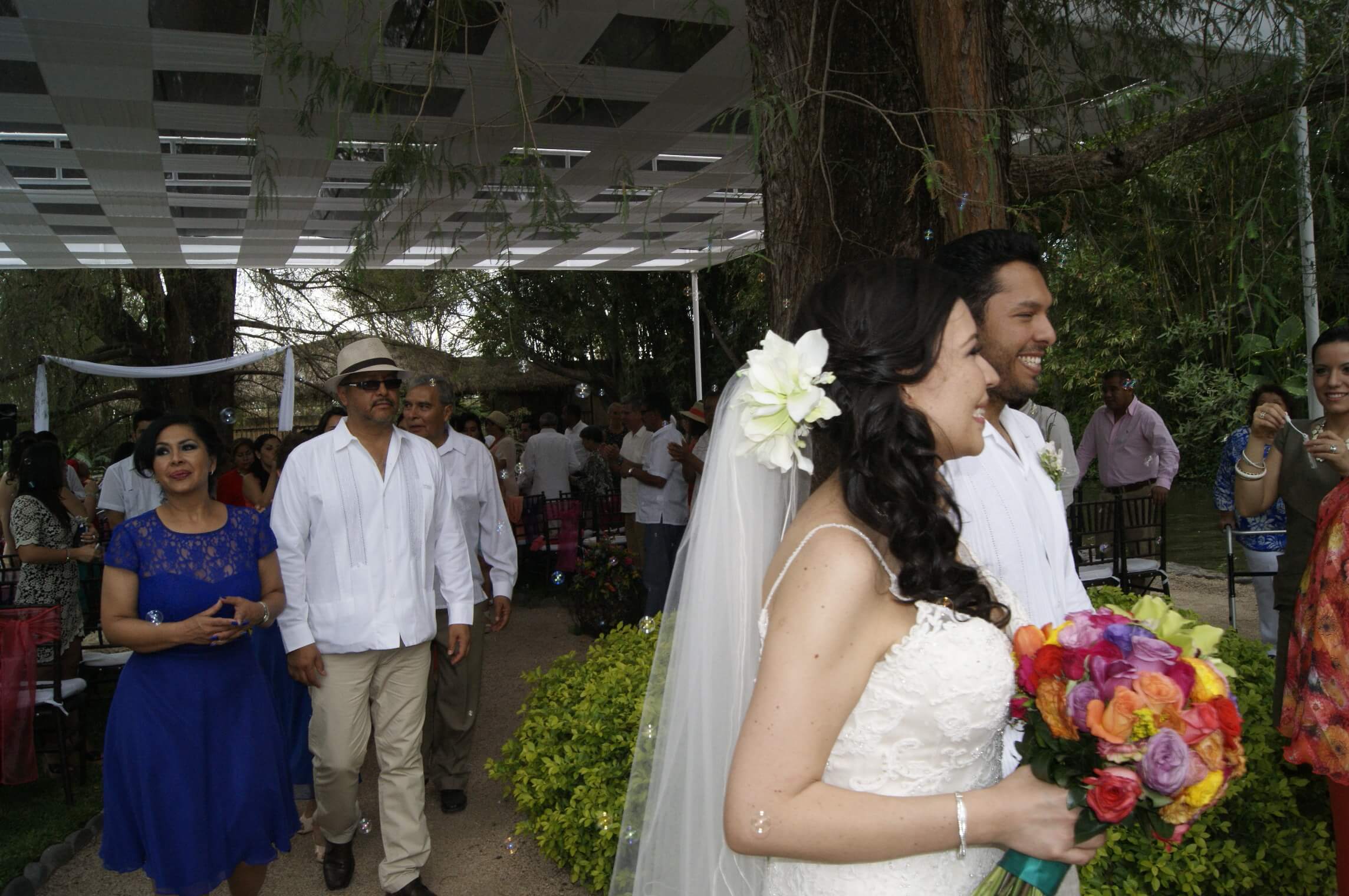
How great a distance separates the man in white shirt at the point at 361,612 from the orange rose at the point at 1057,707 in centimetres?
293

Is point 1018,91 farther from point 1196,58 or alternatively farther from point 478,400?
point 478,400

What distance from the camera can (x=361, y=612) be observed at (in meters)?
4.02

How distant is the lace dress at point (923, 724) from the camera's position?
172cm

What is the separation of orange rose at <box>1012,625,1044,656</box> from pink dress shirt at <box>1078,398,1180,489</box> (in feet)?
25.4

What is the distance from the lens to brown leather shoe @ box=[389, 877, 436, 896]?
4.02 metres

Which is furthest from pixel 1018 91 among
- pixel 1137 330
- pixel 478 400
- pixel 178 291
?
pixel 478 400

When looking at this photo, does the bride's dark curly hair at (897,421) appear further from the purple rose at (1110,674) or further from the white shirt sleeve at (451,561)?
the white shirt sleeve at (451,561)

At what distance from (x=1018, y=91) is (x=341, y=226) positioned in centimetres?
826

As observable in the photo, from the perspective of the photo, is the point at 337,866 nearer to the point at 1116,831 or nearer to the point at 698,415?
the point at 1116,831

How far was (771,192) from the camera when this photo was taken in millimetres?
3873

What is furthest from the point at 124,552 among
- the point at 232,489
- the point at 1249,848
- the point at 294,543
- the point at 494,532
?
the point at 232,489

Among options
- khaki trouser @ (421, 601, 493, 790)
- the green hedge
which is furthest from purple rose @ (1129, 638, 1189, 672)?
khaki trouser @ (421, 601, 493, 790)

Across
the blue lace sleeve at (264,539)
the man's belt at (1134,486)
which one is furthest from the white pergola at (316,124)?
the man's belt at (1134,486)

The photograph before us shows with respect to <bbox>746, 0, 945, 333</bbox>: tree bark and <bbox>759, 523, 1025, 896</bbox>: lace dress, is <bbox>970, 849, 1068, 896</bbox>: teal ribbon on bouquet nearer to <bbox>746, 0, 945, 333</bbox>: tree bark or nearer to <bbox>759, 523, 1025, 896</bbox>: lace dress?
<bbox>759, 523, 1025, 896</bbox>: lace dress
